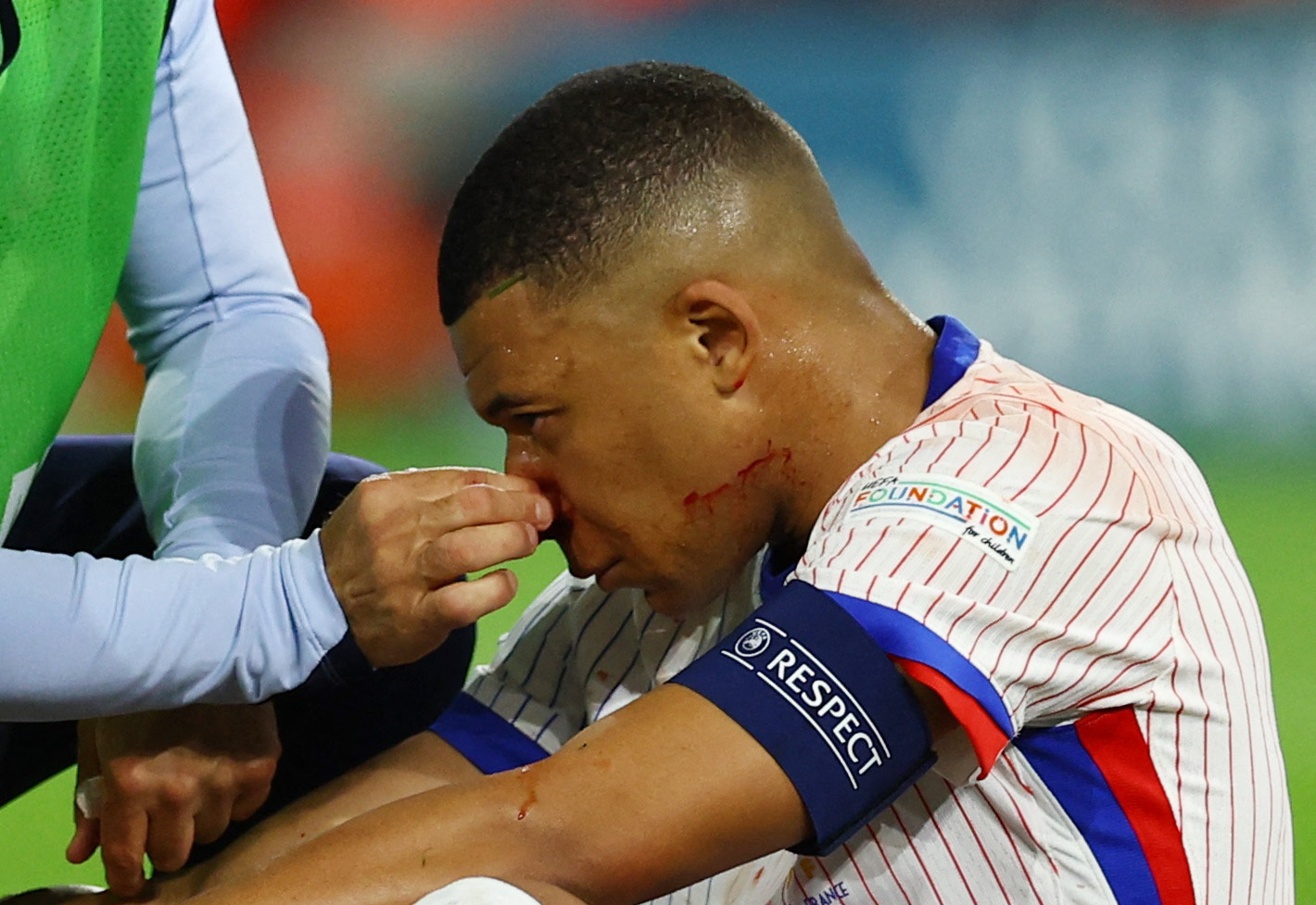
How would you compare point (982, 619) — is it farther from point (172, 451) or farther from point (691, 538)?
point (172, 451)

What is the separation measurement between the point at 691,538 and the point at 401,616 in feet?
0.72

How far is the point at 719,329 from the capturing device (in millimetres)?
1163

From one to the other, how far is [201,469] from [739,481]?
48 cm

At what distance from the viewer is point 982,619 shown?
0.98m

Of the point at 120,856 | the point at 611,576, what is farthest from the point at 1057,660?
the point at 120,856

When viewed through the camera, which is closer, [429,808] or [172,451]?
[429,808]

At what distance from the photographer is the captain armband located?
3.15 feet

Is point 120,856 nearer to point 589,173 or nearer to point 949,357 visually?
point 589,173

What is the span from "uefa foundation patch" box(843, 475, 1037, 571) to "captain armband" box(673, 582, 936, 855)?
0.08m

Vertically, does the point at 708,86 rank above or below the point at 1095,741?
above

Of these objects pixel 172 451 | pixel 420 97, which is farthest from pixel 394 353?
pixel 172 451

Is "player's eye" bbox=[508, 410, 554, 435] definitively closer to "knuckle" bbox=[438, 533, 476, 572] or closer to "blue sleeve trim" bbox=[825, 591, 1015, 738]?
"knuckle" bbox=[438, 533, 476, 572]

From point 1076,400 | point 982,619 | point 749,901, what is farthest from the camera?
point 749,901

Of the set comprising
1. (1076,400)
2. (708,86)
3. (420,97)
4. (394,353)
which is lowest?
(394,353)
